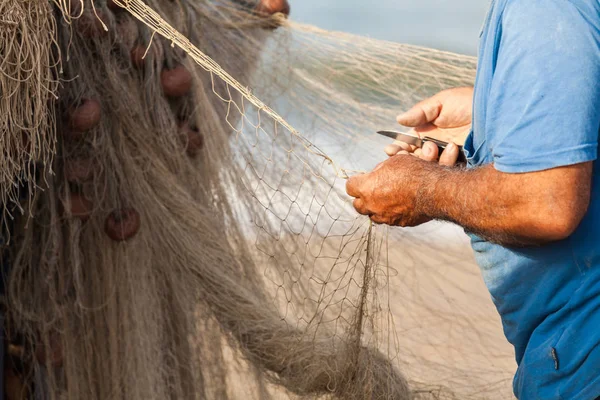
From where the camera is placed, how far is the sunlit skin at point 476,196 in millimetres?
1400

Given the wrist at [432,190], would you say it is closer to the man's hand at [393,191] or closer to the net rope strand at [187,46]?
the man's hand at [393,191]

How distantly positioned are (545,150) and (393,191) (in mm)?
362

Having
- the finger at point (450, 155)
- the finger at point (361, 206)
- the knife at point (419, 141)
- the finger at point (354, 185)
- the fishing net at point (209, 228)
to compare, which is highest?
the finger at point (450, 155)

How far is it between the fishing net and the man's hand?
310mm

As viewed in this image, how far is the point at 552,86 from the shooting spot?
1388 millimetres

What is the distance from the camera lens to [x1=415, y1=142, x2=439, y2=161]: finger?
1.83m

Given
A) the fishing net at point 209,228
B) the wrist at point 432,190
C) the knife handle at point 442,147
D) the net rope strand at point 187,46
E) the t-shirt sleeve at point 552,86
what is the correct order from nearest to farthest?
the t-shirt sleeve at point 552,86 < the wrist at point 432,190 < the knife handle at point 442,147 < the net rope strand at point 187,46 < the fishing net at point 209,228

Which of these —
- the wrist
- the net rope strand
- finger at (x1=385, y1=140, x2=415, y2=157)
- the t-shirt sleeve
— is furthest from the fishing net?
the t-shirt sleeve

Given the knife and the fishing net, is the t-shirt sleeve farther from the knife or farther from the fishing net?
the fishing net

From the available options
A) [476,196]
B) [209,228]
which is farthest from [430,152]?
[209,228]

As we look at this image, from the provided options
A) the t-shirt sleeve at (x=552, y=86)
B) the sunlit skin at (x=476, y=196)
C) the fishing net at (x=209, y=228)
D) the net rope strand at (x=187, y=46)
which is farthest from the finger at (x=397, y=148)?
the t-shirt sleeve at (x=552, y=86)

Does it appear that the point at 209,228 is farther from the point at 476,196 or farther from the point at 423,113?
the point at 476,196

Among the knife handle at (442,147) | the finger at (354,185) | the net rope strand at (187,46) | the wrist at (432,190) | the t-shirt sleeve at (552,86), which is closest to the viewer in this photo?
the t-shirt sleeve at (552,86)

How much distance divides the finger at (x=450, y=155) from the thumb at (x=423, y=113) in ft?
0.68
